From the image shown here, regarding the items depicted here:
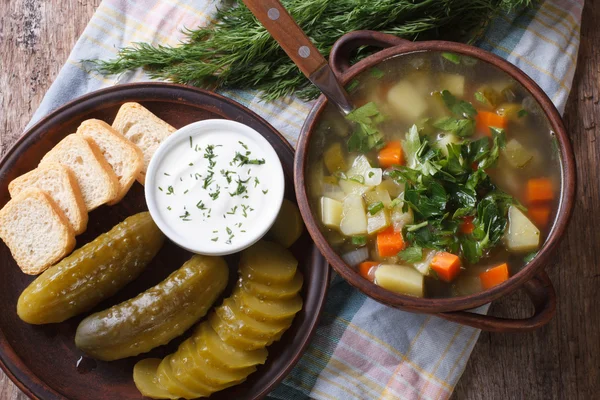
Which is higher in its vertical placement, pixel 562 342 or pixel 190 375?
pixel 190 375

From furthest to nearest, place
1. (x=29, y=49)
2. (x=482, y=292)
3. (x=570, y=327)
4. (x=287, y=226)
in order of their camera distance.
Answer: (x=29, y=49), (x=570, y=327), (x=287, y=226), (x=482, y=292)

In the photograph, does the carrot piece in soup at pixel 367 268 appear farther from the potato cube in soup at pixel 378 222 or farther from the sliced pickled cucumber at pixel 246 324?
the sliced pickled cucumber at pixel 246 324

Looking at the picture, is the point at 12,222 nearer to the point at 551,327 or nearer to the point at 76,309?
the point at 76,309

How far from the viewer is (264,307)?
2.61 meters

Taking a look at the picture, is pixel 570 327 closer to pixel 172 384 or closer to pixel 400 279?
pixel 400 279

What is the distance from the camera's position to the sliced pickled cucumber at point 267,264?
2623 millimetres

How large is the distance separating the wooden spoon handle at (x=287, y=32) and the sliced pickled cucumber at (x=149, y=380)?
1.35 m

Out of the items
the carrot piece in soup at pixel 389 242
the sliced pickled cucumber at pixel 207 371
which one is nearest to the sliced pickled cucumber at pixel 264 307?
the sliced pickled cucumber at pixel 207 371

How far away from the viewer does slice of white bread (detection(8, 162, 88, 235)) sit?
2.74 metres

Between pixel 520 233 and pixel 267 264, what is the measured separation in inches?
38.6

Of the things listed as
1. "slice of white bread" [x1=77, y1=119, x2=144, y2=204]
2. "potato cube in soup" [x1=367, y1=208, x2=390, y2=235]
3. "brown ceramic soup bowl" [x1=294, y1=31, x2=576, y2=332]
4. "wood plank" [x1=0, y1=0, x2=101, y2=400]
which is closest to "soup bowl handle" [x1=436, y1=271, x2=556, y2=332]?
"brown ceramic soup bowl" [x1=294, y1=31, x2=576, y2=332]

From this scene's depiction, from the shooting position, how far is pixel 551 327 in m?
3.01

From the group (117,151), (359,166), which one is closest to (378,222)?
(359,166)

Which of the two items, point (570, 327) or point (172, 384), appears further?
point (570, 327)
